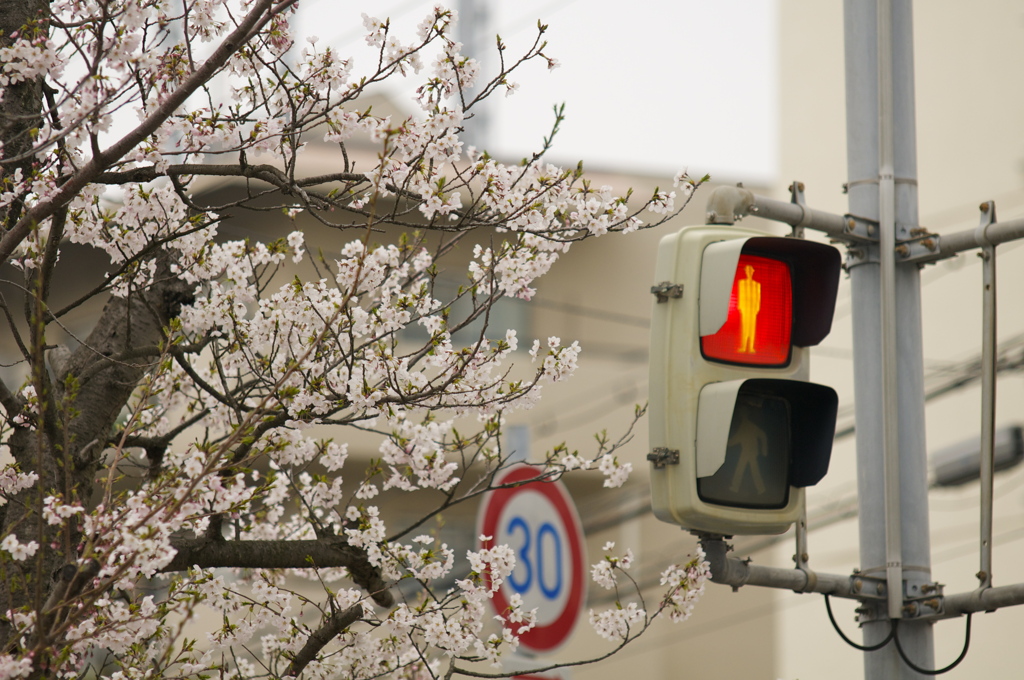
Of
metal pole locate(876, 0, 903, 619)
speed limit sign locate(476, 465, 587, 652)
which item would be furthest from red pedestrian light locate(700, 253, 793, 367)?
speed limit sign locate(476, 465, 587, 652)

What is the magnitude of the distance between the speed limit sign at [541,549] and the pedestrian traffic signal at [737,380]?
861 mm

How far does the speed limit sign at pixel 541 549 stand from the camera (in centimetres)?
364

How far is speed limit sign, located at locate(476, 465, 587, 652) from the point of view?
3.64 metres

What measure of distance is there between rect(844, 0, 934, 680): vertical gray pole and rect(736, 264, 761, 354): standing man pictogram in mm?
581

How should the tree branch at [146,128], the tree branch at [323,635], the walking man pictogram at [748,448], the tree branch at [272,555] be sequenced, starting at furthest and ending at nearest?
the tree branch at [323,635] → the tree branch at [272,555] → the walking man pictogram at [748,448] → the tree branch at [146,128]

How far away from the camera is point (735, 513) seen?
2809 millimetres

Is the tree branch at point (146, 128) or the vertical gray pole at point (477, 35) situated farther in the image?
the vertical gray pole at point (477, 35)

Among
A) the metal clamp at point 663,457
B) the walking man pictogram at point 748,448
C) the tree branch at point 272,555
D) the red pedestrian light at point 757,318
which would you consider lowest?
the tree branch at point 272,555

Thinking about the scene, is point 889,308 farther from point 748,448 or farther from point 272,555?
point 272,555

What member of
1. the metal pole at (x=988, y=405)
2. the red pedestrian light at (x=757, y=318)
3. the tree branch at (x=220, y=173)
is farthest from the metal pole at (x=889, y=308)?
the tree branch at (x=220, y=173)

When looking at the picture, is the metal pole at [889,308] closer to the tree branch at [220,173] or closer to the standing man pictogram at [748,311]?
the standing man pictogram at [748,311]

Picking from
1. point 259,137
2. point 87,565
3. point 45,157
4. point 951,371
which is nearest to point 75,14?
point 45,157

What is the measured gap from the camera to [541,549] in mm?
3855

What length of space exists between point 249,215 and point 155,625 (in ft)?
31.7
